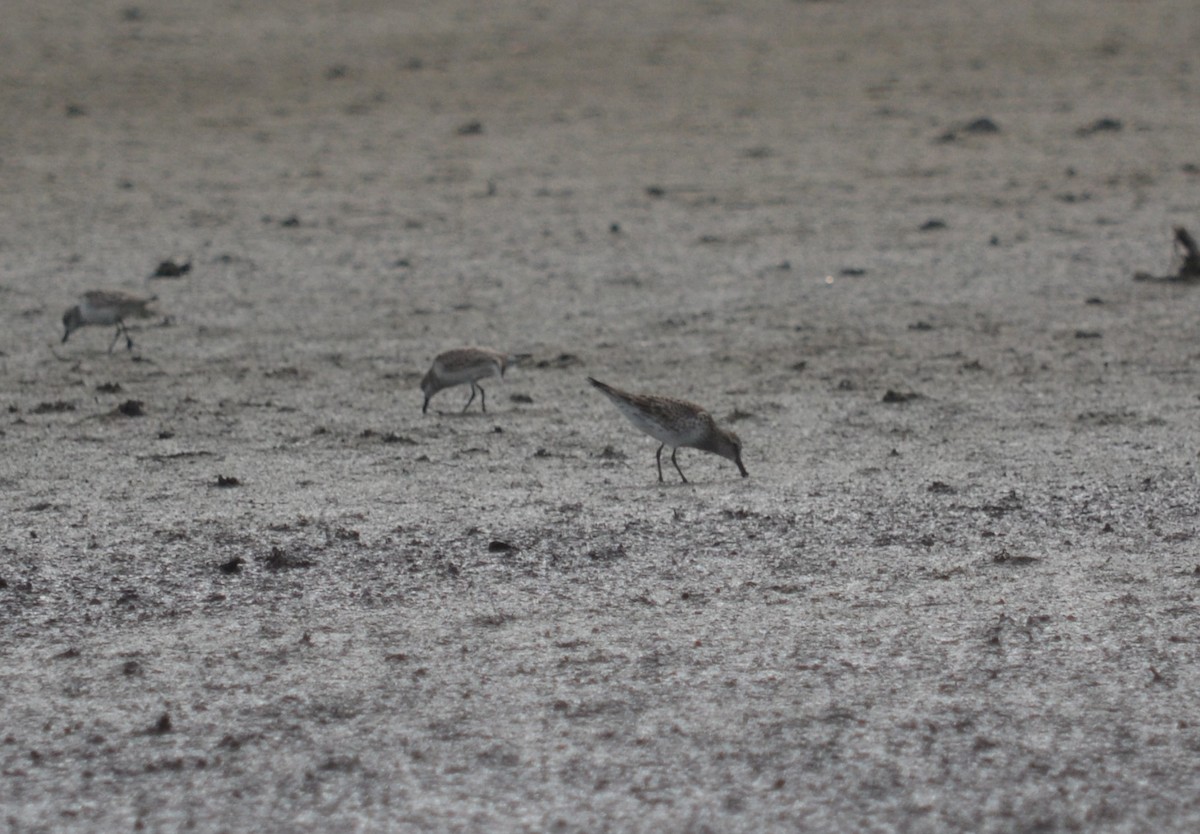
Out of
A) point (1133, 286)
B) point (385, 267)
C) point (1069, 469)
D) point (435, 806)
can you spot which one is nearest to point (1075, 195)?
point (1133, 286)

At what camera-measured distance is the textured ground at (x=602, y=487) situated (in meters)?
4.43

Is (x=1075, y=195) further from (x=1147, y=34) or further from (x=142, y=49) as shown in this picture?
(x=142, y=49)

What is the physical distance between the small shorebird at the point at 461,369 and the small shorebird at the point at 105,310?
7.97 feet

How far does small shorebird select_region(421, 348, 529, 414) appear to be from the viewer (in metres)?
8.65

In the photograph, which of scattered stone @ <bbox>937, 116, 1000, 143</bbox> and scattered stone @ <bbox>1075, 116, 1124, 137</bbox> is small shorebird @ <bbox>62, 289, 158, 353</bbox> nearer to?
scattered stone @ <bbox>937, 116, 1000, 143</bbox>

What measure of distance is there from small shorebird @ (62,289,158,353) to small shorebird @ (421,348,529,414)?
2430mm

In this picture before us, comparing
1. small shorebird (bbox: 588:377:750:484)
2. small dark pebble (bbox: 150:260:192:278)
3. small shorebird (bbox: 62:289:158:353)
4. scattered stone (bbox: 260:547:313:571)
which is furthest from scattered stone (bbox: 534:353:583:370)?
scattered stone (bbox: 260:547:313:571)

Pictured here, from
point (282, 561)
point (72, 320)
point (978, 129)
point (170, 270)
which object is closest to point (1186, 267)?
point (978, 129)

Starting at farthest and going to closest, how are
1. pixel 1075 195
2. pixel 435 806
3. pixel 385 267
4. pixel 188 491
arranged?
pixel 1075 195
pixel 385 267
pixel 188 491
pixel 435 806

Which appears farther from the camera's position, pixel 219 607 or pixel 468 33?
pixel 468 33

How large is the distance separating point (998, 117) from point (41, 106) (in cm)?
1159

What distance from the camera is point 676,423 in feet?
23.5

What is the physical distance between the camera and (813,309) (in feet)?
37.4

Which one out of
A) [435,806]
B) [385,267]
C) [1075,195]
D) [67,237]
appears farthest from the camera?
[1075,195]
